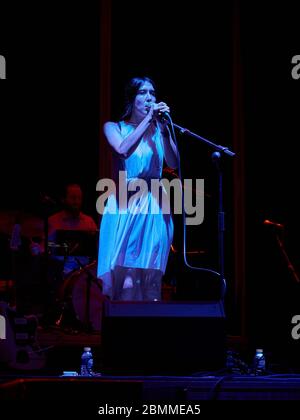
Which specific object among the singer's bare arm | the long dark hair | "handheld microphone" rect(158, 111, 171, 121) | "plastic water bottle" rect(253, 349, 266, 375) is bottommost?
"plastic water bottle" rect(253, 349, 266, 375)

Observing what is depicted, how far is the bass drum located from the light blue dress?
2.78 m

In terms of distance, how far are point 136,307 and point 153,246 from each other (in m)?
0.76

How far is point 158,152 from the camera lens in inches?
165

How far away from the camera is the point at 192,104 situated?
7.44 metres

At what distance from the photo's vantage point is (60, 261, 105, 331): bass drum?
693 cm

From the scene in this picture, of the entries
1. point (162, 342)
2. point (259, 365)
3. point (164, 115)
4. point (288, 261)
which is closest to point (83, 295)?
point (288, 261)

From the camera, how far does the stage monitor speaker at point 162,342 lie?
3242mm

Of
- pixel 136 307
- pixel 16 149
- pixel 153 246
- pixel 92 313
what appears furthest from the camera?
pixel 16 149

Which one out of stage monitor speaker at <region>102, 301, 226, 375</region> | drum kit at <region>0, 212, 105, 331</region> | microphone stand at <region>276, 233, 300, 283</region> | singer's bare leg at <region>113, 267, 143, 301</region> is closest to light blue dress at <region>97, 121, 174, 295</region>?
singer's bare leg at <region>113, 267, 143, 301</region>

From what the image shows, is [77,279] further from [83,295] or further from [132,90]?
[132,90]

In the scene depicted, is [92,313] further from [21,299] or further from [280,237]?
[280,237]

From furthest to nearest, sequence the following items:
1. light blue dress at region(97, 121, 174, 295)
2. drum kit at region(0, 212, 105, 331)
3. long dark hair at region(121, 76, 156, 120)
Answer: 1. drum kit at region(0, 212, 105, 331)
2. long dark hair at region(121, 76, 156, 120)
3. light blue dress at region(97, 121, 174, 295)

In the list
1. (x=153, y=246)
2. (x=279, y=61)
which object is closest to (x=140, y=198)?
(x=153, y=246)

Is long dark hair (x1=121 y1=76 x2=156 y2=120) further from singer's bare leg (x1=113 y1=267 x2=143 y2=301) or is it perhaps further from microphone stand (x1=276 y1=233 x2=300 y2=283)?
microphone stand (x1=276 y1=233 x2=300 y2=283)
